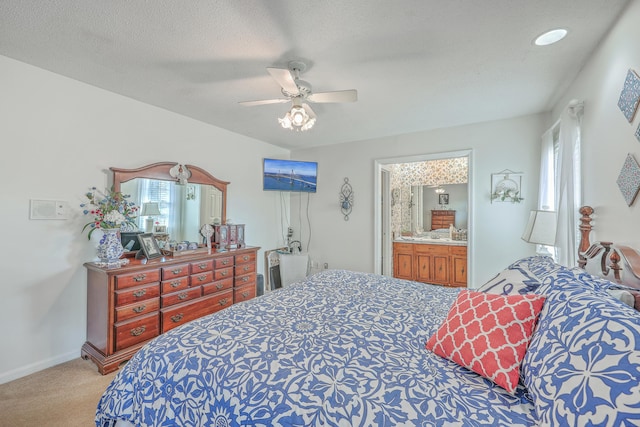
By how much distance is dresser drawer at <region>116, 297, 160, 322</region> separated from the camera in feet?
7.25

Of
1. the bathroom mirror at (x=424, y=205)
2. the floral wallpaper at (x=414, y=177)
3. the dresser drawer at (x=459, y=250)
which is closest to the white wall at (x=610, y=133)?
the dresser drawer at (x=459, y=250)

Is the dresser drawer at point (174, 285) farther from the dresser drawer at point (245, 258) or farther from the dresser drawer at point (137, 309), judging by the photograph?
the dresser drawer at point (245, 258)

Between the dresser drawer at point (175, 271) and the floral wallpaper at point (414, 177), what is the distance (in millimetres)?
3483

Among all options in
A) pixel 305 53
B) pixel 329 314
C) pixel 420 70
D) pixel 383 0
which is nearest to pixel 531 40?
pixel 420 70

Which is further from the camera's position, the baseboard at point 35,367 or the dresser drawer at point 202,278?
the dresser drawer at point 202,278

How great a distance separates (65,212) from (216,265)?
4.55 ft

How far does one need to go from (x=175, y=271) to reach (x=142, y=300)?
0.36 m

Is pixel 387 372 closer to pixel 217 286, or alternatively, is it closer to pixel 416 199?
pixel 217 286

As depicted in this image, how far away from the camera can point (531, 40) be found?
176 centimetres

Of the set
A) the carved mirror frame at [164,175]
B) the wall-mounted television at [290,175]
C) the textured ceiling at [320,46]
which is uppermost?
the textured ceiling at [320,46]

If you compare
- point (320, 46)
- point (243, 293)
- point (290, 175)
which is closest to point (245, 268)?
point (243, 293)

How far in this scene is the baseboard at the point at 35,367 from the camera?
2014 millimetres

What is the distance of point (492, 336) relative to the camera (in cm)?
102

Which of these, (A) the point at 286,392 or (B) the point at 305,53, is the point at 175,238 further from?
(A) the point at 286,392
